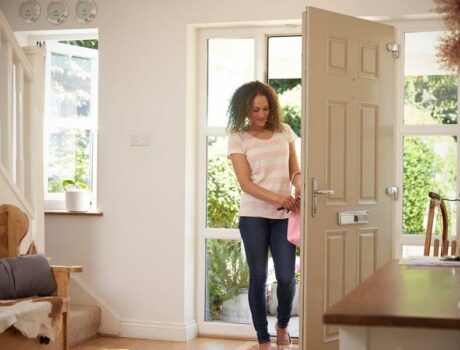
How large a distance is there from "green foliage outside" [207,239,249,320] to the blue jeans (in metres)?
0.90

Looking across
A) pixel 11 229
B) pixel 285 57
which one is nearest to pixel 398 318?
pixel 11 229

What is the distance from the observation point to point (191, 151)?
5273 mm

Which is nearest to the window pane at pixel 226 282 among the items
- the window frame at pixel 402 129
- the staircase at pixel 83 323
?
the staircase at pixel 83 323

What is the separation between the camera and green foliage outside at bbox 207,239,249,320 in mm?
5277

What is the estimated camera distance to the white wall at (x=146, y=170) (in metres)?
5.21

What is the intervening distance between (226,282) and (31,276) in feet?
5.16

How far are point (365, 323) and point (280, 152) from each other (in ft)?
8.99

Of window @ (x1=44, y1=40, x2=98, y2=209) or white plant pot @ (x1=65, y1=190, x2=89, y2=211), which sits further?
window @ (x1=44, y1=40, x2=98, y2=209)

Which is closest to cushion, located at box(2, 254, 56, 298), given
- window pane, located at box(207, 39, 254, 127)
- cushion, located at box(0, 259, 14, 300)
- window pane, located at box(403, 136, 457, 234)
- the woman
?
cushion, located at box(0, 259, 14, 300)

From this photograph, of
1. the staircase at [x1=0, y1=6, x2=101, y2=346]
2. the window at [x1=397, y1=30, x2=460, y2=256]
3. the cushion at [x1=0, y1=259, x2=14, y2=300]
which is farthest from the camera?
the window at [x1=397, y1=30, x2=460, y2=256]

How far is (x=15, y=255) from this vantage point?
4.34 m

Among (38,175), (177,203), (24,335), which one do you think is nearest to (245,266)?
(177,203)

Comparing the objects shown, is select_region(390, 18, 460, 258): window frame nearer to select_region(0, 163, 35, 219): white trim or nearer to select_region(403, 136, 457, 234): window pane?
select_region(403, 136, 457, 234): window pane

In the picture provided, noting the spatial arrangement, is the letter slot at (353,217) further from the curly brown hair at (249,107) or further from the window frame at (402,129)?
the curly brown hair at (249,107)
